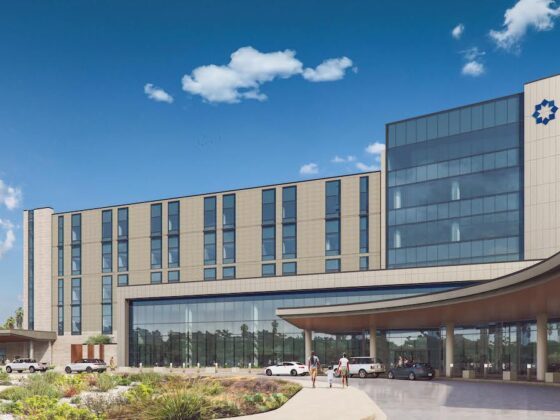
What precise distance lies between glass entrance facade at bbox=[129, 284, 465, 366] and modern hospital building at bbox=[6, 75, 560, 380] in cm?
13

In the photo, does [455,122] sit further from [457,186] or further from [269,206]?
[269,206]

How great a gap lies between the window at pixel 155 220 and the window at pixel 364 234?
26.9m

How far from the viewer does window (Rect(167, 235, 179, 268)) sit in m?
84.6

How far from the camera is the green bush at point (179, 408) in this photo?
19.1 m

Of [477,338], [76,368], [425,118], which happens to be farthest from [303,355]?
[425,118]

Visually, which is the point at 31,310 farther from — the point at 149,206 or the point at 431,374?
the point at 431,374

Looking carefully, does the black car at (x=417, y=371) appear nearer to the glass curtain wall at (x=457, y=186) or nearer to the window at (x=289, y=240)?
the glass curtain wall at (x=457, y=186)

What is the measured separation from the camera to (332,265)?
7419 cm

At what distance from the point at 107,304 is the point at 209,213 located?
765 inches

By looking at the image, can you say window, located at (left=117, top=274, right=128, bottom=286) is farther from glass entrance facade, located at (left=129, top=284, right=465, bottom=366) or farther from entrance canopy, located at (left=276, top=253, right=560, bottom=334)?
entrance canopy, located at (left=276, top=253, right=560, bottom=334)

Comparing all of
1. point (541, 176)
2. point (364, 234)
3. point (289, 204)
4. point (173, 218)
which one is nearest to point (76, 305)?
point (173, 218)

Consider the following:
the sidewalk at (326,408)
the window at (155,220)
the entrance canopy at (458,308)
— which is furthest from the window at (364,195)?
the sidewalk at (326,408)

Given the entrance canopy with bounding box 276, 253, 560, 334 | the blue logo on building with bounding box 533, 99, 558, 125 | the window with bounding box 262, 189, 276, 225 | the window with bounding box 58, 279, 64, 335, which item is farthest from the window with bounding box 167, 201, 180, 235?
the blue logo on building with bounding box 533, 99, 558, 125

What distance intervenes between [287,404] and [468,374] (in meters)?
26.7
